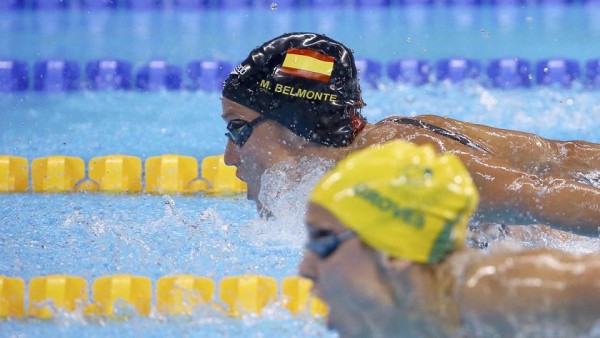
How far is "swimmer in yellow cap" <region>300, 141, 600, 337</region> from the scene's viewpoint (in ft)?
4.05

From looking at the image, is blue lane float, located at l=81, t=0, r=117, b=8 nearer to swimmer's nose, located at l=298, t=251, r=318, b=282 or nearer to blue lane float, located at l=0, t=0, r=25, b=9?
blue lane float, located at l=0, t=0, r=25, b=9

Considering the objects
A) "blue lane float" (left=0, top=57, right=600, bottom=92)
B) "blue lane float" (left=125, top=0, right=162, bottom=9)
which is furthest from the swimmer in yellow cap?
"blue lane float" (left=125, top=0, right=162, bottom=9)

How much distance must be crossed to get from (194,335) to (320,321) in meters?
0.38

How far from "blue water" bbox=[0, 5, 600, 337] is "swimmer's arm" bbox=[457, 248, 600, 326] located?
1.38m

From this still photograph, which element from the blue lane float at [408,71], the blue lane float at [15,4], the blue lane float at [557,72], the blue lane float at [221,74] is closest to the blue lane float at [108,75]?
the blue lane float at [221,74]

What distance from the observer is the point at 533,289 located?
1.23 meters

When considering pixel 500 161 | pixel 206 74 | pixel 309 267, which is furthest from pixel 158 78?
pixel 309 267

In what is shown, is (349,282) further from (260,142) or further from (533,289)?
(260,142)

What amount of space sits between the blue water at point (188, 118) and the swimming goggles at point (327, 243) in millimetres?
1314

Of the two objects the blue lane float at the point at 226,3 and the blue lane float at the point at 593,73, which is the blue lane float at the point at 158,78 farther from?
the blue lane float at the point at 593,73

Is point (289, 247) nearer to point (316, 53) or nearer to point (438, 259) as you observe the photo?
point (316, 53)

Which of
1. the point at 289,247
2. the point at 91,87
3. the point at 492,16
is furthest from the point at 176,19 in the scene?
the point at 289,247

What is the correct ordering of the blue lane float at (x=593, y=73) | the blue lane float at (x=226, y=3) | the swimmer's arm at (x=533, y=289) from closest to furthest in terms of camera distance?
1. the swimmer's arm at (x=533, y=289)
2. the blue lane float at (x=593, y=73)
3. the blue lane float at (x=226, y=3)

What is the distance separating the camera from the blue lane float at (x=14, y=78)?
242 inches
